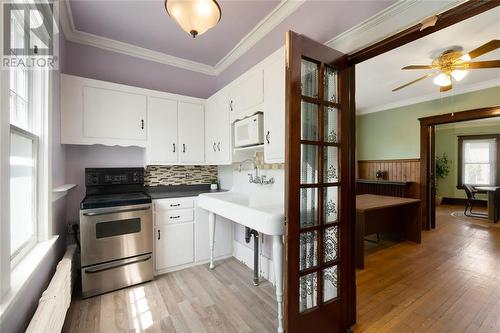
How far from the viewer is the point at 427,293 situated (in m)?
2.23

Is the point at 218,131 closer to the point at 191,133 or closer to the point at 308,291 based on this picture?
the point at 191,133

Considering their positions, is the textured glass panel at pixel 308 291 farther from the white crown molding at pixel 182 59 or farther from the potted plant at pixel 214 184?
the white crown molding at pixel 182 59

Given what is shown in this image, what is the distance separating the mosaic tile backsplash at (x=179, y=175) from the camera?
3.00m

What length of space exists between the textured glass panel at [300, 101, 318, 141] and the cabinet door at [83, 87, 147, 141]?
2064mm

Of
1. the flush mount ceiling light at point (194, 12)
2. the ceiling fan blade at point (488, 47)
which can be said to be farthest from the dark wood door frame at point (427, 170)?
the flush mount ceiling light at point (194, 12)

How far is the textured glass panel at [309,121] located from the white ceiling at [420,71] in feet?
7.05

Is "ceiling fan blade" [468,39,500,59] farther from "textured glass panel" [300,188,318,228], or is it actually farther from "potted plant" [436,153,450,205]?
"potted plant" [436,153,450,205]

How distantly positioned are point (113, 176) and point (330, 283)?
2624 millimetres

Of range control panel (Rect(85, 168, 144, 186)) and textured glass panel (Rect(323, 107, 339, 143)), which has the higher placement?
textured glass panel (Rect(323, 107, 339, 143))

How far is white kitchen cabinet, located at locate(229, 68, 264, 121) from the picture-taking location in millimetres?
2117

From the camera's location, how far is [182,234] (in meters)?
2.72

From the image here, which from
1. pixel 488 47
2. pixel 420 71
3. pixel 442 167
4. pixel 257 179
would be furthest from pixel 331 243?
pixel 442 167

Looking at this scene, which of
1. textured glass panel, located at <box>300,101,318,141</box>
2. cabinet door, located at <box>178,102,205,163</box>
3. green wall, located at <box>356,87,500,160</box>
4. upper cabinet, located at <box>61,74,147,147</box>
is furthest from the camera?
green wall, located at <box>356,87,500,160</box>

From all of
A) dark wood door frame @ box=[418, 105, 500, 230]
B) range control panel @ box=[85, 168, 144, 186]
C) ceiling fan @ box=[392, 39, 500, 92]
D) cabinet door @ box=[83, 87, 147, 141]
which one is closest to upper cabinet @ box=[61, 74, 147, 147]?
cabinet door @ box=[83, 87, 147, 141]
